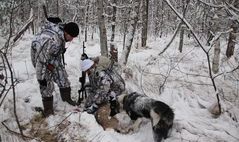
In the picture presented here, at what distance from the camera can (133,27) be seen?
7926 millimetres

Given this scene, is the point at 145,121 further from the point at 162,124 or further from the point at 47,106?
the point at 47,106

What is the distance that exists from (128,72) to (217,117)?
9.02 feet

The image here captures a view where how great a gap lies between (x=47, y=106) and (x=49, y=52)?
0.98 metres

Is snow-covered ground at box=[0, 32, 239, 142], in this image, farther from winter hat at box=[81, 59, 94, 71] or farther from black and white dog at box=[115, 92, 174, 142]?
winter hat at box=[81, 59, 94, 71]

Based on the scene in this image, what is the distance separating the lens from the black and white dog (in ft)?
13.7

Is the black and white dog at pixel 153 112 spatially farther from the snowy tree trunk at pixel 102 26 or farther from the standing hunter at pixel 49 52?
the snowy tree trunk at pixel 102 26

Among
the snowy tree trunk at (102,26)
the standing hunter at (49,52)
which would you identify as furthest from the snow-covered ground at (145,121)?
the snowy tree trunk at (102,26)

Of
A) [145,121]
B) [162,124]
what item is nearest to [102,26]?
[145,121]

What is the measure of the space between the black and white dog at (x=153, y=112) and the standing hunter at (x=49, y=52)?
1387 millimetres

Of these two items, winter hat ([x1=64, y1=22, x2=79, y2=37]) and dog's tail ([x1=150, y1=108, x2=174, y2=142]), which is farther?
winter hat ([x1=64, y1=22, x2=79, y2=37])

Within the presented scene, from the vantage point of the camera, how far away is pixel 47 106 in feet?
17.5

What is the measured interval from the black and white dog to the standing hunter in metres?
1.39

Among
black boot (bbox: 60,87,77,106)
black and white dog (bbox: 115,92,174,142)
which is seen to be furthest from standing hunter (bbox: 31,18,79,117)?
black and white dog (bbox: 115,92,174,142)

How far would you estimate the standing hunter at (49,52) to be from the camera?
5102 mm
